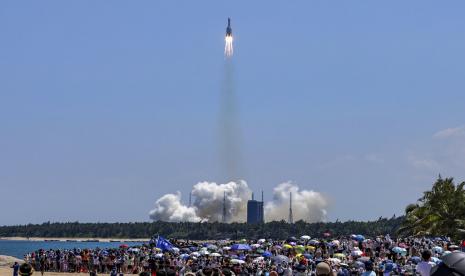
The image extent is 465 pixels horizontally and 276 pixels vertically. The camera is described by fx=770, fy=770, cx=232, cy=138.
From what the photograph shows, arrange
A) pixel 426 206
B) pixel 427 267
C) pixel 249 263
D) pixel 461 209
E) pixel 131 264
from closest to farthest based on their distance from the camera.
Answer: pixel 427 267, pixel 249 263, pixel 131 264, pixel 461 209, pixel 426 206

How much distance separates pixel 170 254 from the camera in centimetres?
4400

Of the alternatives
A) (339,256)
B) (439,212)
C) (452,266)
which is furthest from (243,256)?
(452,266)

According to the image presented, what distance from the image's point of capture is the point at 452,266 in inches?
247

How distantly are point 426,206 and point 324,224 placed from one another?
124m

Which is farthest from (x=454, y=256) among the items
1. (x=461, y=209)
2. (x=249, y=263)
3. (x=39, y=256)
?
(x=461, y=209)

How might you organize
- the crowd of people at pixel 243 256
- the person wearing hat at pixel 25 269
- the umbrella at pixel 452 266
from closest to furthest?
1. the umbrella at pixel 452 266
2. the person wearing hat at pixel 25 269
3. the crowd of people at pixel 243 256

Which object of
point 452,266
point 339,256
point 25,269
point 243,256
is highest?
point 243,256

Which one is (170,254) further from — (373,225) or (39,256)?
(373,225)

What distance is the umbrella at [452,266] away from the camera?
6.25 metres

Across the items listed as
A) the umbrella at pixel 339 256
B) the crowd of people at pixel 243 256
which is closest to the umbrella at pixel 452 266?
the crowd of people at pixel 243 256

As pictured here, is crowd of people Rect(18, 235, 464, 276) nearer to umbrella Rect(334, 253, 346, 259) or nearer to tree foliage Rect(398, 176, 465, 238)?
umbrella Rect(334, 253, 346, 259)

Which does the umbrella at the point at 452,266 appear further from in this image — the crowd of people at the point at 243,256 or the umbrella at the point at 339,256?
the umbrella at the point at 339,256

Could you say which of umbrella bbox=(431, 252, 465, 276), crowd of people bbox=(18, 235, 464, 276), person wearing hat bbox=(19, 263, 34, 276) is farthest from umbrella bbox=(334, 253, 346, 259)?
umbrella bbox=(431, 252, 465, 276)

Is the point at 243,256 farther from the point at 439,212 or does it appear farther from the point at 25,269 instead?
the point at 25,269
